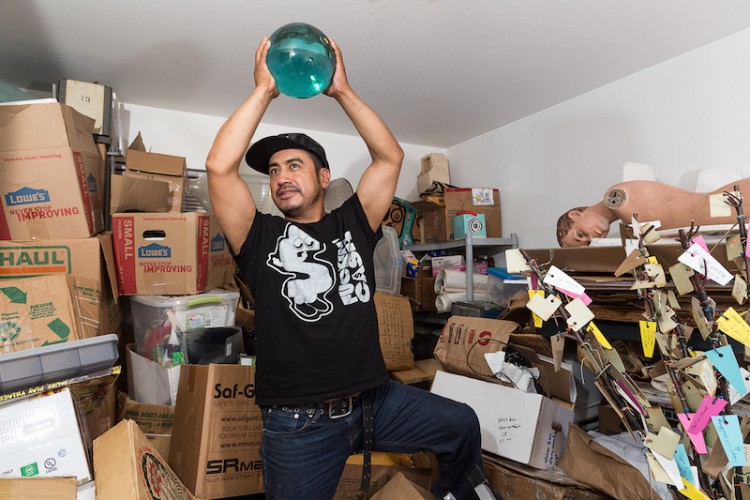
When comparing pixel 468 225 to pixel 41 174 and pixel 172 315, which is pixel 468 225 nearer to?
pixel 172 315

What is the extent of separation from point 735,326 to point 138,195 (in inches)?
92.5

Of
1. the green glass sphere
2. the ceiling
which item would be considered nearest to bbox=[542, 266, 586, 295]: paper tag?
the green glass sphere

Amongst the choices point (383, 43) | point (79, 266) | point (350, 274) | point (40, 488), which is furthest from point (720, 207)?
point (79, 266)

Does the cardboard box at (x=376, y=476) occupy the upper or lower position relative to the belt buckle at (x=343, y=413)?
lower

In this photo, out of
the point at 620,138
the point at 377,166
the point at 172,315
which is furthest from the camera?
the point at 620,138

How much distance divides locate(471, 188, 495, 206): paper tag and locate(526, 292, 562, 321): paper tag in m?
2.54

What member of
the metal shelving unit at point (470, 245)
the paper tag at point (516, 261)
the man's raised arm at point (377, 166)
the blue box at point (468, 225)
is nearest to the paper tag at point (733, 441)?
the paper tag at point (516, 261)

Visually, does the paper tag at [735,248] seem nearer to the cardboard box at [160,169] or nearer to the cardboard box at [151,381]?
the cardboard box at [151,381]

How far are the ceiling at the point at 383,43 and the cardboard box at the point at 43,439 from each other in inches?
62.1

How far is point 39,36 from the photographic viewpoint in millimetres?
1982

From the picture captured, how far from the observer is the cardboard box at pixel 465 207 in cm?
318

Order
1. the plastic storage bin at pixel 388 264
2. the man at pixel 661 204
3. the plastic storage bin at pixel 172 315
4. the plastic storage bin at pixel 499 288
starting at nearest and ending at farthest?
1. the man at pixel 661 204
2. the plastic storage bin at pixel 172 315
3. the plastic storage bin at pixel 499 288
4. the plastic storage bin at pixel 388 264

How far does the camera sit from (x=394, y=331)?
2605 millimetres

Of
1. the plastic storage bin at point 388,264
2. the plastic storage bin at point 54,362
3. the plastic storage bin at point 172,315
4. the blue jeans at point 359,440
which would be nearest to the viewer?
the plastic storage bin at point 54,362
